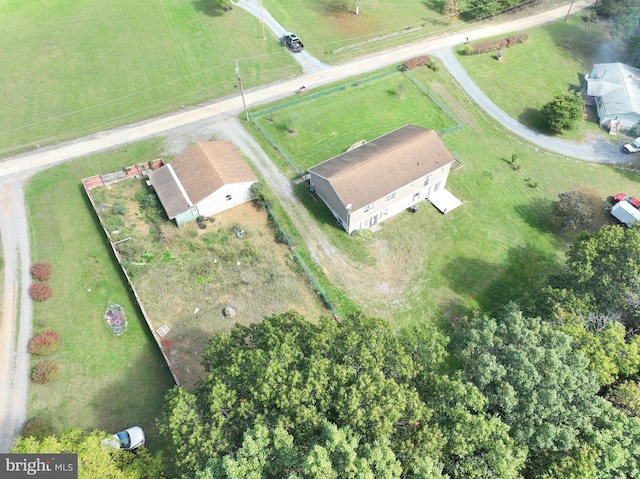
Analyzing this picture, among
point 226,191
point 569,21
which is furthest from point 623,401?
point 569,21

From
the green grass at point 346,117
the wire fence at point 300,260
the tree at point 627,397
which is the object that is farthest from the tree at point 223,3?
the tree at point 627,397

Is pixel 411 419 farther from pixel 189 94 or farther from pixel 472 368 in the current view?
pixel 189 94

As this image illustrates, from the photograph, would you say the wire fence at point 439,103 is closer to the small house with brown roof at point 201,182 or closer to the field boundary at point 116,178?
the small house with brown roof at point 201,182

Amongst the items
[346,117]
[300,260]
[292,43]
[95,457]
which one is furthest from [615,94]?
[95,457]

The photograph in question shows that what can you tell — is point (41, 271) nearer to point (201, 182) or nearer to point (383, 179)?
Result: point (201, 182)

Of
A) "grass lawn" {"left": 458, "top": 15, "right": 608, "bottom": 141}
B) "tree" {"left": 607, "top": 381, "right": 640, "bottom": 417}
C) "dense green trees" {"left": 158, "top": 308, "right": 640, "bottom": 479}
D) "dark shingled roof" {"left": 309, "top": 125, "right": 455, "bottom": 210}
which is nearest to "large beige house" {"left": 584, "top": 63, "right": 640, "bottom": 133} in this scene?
"grass lawn" {"left": 458, "top": 15, "right": 608, "bottom": 141}
